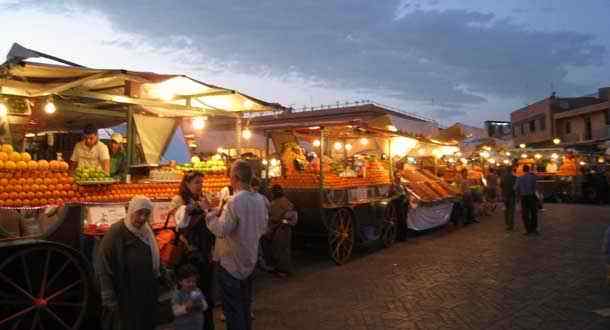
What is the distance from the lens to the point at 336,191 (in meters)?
9.73

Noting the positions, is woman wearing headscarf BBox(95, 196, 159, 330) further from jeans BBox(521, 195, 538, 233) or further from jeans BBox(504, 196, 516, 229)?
jeans BBox(504, 196, 516, 229)

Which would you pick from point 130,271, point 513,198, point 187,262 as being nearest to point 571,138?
point 513,198

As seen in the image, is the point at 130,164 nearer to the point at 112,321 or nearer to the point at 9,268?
the point at 9,268

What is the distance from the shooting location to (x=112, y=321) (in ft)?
14.8

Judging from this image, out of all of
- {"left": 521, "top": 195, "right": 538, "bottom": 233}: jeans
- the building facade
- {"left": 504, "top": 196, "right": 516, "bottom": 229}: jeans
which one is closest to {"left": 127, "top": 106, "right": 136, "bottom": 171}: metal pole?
{"left": 521, "top": 195, "right": 538, "bottom": 233}: jeans

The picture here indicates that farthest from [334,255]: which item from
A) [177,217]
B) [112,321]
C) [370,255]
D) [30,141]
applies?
[30,141]

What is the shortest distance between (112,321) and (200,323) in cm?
84

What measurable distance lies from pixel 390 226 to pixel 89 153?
7.20 meters

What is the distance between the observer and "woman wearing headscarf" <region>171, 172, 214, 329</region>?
202 inches

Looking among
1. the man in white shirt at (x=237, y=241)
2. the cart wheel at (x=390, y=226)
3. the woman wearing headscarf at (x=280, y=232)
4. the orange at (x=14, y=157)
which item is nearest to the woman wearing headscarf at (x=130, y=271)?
the man in white shirt at (x=237, y=241)

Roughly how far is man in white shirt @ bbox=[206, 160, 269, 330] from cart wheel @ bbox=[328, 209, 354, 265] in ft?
16.8

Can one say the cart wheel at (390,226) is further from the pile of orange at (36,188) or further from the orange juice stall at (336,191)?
the pile of orange at (36,188)

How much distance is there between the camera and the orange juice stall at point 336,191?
30.9ft

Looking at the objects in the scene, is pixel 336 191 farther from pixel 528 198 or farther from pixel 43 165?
pixel 528 198
